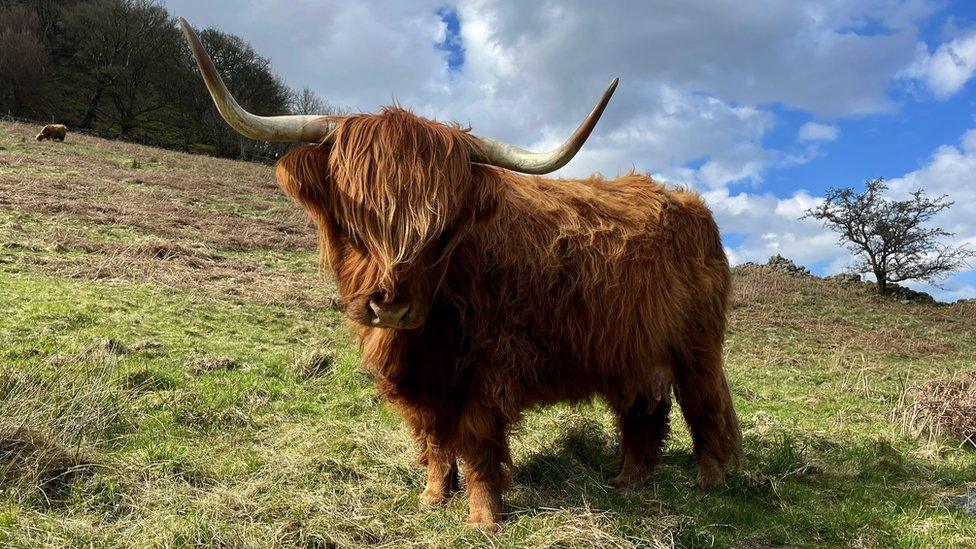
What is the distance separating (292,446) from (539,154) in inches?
97.6

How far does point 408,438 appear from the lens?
4.27 meters

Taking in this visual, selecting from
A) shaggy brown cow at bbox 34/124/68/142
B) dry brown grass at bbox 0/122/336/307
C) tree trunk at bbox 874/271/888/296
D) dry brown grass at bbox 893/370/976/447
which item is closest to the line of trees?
shaggy brown cow at bbox 34/124/68/142

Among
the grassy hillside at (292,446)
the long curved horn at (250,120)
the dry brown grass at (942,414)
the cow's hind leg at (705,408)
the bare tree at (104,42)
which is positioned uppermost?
the bare tree at (104,42)

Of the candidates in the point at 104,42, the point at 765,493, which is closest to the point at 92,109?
the point at 104,42

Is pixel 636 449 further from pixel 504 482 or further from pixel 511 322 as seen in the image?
pixel 511 322

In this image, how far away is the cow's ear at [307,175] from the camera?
262 cm

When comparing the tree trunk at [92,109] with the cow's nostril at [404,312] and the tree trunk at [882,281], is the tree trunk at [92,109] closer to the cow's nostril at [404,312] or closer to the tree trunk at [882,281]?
the tree trunk at [882,281]

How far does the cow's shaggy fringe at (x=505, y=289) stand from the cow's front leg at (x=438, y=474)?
12 millimetres

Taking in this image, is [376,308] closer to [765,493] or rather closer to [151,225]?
[765,493]

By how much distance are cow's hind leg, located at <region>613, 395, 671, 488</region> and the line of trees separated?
35.4 metres

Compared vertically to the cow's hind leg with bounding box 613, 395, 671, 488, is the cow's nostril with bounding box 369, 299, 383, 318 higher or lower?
higher

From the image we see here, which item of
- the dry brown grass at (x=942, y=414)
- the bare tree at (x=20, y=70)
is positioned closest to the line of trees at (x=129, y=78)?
the bare tree at (x=20, y=70)

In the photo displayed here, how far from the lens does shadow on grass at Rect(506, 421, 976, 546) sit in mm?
3426

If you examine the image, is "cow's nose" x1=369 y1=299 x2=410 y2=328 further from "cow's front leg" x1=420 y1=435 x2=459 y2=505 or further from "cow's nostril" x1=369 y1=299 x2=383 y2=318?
"cow's front leg" x1=420 y1=435 x2=459 y2=505
